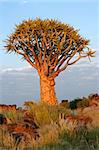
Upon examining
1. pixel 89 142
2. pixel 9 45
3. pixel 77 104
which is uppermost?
pixel 9 45

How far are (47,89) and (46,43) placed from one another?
287cm

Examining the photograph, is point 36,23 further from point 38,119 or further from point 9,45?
point 38,119

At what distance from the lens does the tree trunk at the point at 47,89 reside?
Answer: 2609 cm

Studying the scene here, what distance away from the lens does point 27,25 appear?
84.6ft

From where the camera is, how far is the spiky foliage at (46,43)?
2556cm

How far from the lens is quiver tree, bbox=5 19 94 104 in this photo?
25594mm

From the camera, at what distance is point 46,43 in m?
25.5

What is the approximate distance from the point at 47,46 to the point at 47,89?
2678 millimetres

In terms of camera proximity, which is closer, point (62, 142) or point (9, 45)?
point (62, 142)

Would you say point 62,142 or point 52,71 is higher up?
point 52,71

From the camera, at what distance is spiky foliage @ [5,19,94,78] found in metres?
25.6

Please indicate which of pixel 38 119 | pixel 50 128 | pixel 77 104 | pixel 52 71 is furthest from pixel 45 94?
pixel 50 128

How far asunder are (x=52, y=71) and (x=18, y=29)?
132 inches

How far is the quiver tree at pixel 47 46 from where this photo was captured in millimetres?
25594
